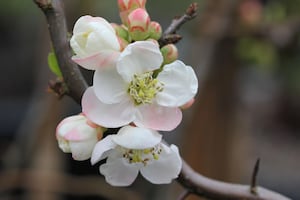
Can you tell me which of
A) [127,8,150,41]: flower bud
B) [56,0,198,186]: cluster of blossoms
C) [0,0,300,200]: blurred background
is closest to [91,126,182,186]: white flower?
[56,0,198,186]: cluster of blossoms

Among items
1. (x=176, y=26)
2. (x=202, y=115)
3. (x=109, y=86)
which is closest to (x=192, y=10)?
(x=176, y=26)

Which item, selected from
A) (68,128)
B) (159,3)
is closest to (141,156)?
(68,128)

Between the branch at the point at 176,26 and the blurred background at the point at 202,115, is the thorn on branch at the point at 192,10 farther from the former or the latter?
the blurred background at the point at 202,115

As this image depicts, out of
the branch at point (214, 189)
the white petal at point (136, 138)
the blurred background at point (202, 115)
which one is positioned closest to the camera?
the white petal at point (136, 138)

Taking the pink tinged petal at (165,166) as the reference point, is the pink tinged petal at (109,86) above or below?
above

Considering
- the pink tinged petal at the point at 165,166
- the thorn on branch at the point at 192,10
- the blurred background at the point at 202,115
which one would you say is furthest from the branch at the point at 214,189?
the blurred background at the point at 202,115

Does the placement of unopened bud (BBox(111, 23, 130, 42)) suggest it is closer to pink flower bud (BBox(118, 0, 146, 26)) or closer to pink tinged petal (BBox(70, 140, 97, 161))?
pink flower bud (BBox(118, 0, 146, 26))

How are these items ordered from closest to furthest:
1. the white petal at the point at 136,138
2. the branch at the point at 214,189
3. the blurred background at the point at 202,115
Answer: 1. the white petal at the point at 136,138
2. the branch at the point at 214,189
3. the blurred background at the point at 202,115
